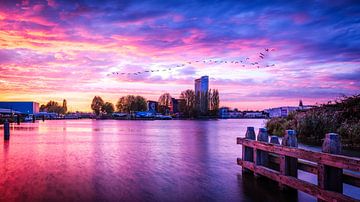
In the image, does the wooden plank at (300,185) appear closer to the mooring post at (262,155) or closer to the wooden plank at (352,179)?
the mooring post at (262,155)

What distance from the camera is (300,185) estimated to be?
9281 millimetres

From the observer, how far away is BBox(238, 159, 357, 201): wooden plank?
7.81 meters

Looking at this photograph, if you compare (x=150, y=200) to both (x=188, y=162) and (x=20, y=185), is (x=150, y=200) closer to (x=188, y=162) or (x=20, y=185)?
(x=20, y=185)

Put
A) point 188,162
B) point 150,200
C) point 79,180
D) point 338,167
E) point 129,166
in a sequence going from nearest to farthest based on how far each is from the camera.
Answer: point 338,167 < point 150,200 < point 79,180 < point 129,166 < point 188,162

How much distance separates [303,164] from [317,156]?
196cm

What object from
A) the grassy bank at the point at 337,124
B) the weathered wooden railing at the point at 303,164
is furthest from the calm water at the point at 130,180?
the grassy bank at the point at 337,124

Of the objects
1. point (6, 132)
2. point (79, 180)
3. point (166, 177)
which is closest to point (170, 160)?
point (166, 177)

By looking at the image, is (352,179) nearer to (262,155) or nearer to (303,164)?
(303,164)

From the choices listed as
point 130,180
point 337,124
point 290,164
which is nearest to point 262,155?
point 290,164

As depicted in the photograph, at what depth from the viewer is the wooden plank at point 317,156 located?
725 centimetres

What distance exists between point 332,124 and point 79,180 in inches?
825

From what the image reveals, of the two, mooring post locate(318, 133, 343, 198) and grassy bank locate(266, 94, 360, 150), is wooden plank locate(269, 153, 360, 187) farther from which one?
grassy bank locate(266, 94, 360, 150)

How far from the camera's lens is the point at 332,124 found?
27844 millimetres

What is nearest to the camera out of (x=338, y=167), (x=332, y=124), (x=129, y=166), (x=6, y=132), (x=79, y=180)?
(x=338, y=167)
